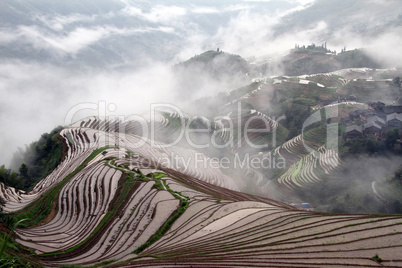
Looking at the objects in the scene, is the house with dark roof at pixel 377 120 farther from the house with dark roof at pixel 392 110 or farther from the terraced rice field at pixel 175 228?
the terraced rice field at pixel 175 228

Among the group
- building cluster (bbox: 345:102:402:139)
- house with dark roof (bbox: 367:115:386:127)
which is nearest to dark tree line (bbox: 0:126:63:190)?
building cluster (bbox: 345:102:402:139)

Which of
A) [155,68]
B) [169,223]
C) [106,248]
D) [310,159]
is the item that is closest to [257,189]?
[310,159]

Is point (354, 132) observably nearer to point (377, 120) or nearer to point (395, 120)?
point (377, 120)

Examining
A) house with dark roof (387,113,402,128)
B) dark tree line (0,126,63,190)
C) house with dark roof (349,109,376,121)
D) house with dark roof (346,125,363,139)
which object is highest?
house with dark roof (349,109,376,121)

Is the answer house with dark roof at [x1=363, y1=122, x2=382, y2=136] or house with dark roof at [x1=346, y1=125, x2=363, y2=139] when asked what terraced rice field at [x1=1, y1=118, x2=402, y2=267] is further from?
house with dark roof at [x1=363, y1=122, x2=382, y2=136]

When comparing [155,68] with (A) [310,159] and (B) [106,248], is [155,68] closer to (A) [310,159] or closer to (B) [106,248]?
(A) [310,159]

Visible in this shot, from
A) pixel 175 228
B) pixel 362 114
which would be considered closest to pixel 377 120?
pixel 362 114
